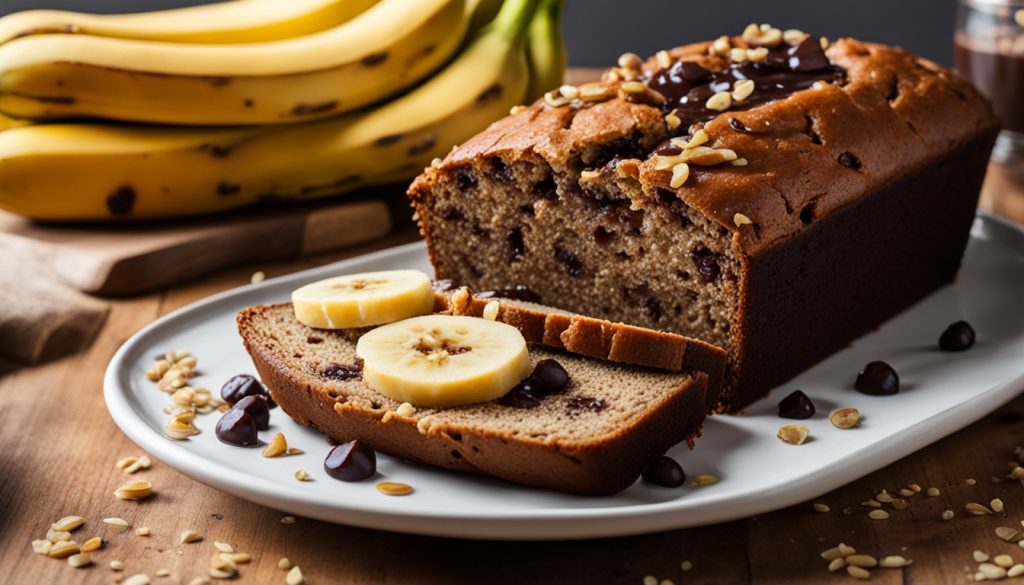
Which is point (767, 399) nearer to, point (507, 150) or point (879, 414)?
point (879, 414)

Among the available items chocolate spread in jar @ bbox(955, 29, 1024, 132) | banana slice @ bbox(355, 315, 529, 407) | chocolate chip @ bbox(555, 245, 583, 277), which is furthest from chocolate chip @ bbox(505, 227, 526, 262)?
chocolate spread in jar @ bbox(955, 29, 1024, 132)

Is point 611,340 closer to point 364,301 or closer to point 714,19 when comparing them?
point 364,301

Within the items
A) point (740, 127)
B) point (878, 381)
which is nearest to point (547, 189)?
point (740, 127)

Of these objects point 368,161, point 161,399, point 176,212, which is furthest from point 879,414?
point 176,212

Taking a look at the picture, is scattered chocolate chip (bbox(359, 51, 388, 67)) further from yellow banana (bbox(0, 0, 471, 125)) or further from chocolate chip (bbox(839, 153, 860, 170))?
chocolate chip (bbox(839, 153, 860, 170))

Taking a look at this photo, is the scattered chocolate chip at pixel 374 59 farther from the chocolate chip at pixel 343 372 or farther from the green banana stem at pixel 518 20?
the chocolate chip at pixel 343 372
